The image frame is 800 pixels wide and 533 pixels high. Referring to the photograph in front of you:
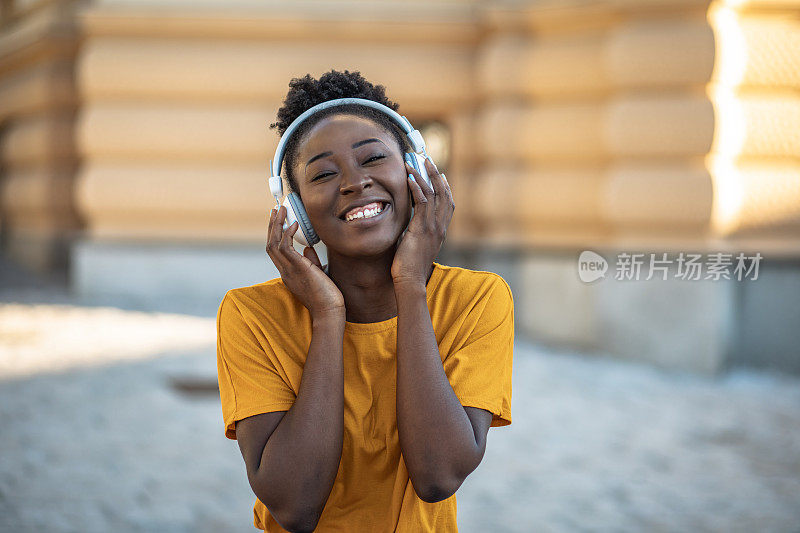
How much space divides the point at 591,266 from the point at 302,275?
5.66 m

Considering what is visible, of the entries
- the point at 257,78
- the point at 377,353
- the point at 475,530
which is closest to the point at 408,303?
the point at 377,353

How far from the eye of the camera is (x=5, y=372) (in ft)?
18.1

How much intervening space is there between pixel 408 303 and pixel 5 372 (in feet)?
16.1

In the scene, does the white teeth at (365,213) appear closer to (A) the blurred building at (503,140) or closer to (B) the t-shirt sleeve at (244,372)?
(B) the t-shirt sleeve at (244,372)

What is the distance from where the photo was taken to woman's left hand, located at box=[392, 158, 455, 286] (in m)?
1.69

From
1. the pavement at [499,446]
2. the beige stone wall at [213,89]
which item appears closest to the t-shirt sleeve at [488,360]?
the pavement at [499,446]

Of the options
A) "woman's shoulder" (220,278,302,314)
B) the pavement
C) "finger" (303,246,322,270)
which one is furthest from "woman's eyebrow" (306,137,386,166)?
the pavement

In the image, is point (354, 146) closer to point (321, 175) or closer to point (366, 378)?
point (321, 175)

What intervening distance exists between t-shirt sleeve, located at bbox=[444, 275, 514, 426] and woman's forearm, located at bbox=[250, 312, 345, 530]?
0.28m

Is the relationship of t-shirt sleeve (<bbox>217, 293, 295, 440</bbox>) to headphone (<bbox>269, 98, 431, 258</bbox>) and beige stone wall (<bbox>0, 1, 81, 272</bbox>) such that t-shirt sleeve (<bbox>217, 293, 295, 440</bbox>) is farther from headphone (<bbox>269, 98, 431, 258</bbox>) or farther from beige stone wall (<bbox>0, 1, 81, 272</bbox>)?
beige stone wall (<bbox>0, 1, 81, 272</bbox>)

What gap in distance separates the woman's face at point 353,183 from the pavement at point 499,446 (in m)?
2.07

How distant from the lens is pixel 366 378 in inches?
67.6

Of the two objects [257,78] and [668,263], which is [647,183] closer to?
[668,263]

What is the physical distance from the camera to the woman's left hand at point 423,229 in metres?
1.69
